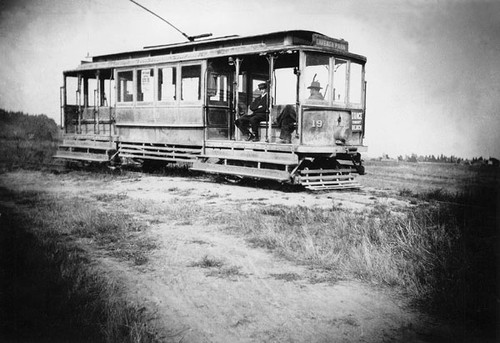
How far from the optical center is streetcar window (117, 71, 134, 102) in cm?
1399

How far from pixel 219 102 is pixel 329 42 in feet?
11.3

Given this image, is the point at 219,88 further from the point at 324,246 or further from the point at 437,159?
the point at 437,159

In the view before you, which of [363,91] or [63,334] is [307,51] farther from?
[63,334]

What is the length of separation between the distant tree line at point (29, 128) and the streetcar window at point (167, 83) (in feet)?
52.3

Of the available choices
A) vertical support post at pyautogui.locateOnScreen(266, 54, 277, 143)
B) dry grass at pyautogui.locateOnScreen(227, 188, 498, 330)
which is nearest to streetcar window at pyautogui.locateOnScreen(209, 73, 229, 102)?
vertical support post at pyautogui.locateOnScreen(266, 54, 277, 143)

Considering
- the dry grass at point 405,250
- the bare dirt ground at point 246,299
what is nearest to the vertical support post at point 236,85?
the dry grass at point 405,250

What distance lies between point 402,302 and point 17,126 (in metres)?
29.4

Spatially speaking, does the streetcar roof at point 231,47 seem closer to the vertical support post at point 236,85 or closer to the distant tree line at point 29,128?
the vertical support post at point 236,85

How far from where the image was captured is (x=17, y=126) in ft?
91.4

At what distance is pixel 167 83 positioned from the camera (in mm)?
12781

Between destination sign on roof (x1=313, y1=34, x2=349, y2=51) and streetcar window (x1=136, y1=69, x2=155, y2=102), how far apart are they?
5.33 metres

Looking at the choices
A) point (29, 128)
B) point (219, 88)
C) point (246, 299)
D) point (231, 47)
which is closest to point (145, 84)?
point (219, 88)

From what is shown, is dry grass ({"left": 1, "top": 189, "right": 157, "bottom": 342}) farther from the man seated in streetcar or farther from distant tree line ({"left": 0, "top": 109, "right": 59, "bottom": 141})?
distant tree line ({"left": 0, "top": 109, "right": 59, "bottom": 141})

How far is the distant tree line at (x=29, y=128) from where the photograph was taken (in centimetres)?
2606
